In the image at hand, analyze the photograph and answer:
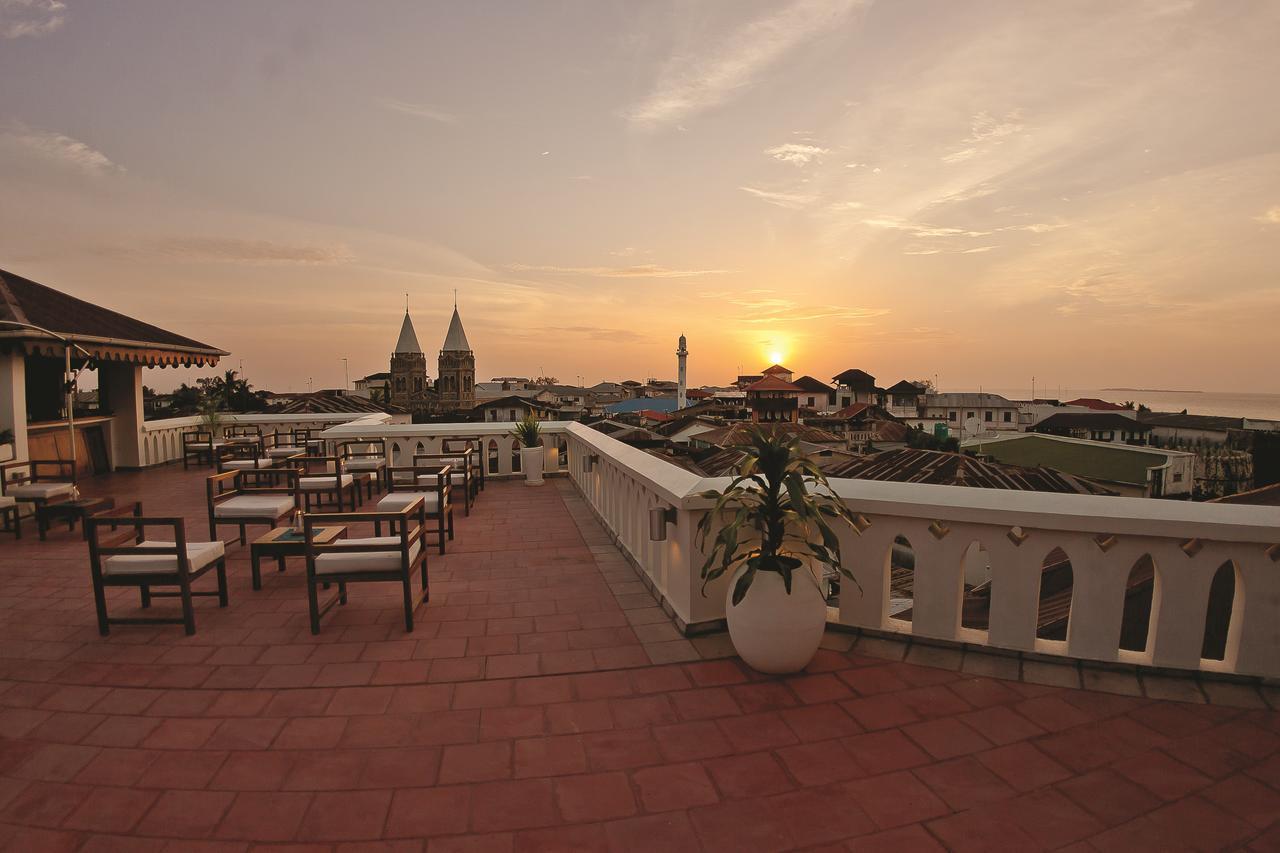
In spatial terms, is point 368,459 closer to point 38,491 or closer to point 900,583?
point 38,491

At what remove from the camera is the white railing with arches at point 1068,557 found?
2502 millimetres

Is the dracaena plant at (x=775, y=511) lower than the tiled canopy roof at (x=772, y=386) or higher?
lower

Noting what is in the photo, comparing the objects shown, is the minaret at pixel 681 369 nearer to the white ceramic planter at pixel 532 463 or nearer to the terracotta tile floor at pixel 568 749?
the white ceramic planter at pixel 532 463

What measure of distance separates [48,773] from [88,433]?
33.6 feet

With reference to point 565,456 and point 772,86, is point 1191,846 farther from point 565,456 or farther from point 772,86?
point 772,86

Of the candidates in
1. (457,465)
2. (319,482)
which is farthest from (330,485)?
(457,465)

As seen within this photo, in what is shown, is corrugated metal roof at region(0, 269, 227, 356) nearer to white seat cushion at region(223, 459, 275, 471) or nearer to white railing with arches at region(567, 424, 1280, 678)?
white seat cushion at region(223, 459, 275, 471)

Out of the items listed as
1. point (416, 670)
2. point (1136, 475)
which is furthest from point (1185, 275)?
point (416, 670)

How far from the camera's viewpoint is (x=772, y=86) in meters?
9.69

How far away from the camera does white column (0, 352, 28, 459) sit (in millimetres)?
6914

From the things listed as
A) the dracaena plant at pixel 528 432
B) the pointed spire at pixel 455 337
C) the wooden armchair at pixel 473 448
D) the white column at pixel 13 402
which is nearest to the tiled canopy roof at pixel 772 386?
the pointed spire at pixel 455 337

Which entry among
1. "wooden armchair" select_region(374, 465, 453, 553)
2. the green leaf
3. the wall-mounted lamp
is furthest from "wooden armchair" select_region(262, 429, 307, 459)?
the green leaf

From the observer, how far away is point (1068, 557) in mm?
2807

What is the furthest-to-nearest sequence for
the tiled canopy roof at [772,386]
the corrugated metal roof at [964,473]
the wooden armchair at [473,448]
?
1. the tiled canopy roof at [772,386]
2. the corrugated metal roof at [964,473]
3. the wooden armchair at [473,448]
